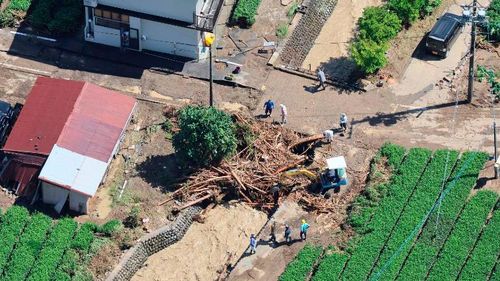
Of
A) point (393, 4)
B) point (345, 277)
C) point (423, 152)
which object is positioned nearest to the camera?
point (345, 277)

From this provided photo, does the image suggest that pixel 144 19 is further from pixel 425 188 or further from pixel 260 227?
pixel 425 188

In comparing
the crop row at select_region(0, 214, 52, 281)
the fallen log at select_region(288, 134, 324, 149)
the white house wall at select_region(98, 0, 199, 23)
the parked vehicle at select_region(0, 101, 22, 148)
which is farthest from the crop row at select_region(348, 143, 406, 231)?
the parked vehicle at select_region(0, 101, 22, 148)

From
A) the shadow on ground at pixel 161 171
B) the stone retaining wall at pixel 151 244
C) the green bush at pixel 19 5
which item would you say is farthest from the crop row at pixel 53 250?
the green bush at pixel 19 5

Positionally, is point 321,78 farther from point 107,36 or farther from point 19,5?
point 19,5

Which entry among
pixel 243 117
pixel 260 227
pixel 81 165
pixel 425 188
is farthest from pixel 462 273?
Result: pixel 81 165

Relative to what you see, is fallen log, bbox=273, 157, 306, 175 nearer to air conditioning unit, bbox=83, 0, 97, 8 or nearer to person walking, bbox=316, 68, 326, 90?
person walking, bbox=316, 68, 326, 90

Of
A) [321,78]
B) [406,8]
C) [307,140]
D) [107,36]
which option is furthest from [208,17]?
[406,8]
